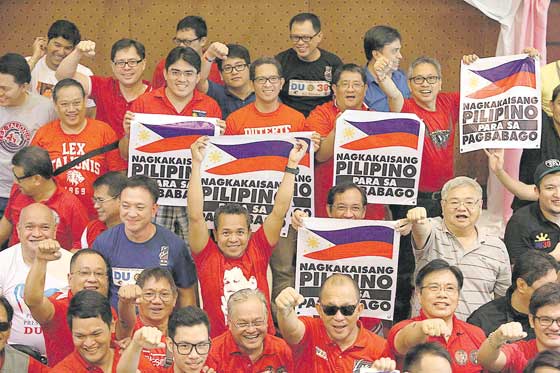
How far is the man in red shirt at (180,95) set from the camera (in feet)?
26.8

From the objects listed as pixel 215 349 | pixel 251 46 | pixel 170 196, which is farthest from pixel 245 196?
pixel 251 46

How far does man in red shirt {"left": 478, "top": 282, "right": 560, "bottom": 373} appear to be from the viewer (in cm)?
612

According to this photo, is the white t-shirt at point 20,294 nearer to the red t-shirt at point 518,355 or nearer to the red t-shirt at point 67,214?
the red t-shirt at point 67,214

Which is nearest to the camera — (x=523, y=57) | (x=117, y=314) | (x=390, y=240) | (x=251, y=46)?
(x=117, y=314)

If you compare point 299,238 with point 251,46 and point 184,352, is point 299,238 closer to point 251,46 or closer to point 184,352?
point 184,352

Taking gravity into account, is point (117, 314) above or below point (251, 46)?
below

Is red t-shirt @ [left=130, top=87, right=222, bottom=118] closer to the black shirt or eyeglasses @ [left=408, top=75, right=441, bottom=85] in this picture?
eyeglasses @ [left=408, top=75, right=441, bottom=85]

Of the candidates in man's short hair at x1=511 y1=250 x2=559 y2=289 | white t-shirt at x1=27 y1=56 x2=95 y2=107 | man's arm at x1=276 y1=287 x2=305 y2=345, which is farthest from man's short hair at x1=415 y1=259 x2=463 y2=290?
white t-shirt at x1=27 y1=56 x2=95 y2=107

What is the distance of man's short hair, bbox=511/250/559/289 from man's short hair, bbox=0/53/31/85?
3.79 m

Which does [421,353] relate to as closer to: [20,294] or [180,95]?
[20,294]

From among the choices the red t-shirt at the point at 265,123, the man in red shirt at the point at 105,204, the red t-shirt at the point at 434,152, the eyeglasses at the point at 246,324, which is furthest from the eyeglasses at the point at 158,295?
the red t-shirt at the point at 434,152

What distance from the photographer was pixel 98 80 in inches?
341

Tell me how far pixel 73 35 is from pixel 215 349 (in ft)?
11.6

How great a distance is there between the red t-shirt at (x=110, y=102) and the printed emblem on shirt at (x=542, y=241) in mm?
2980
